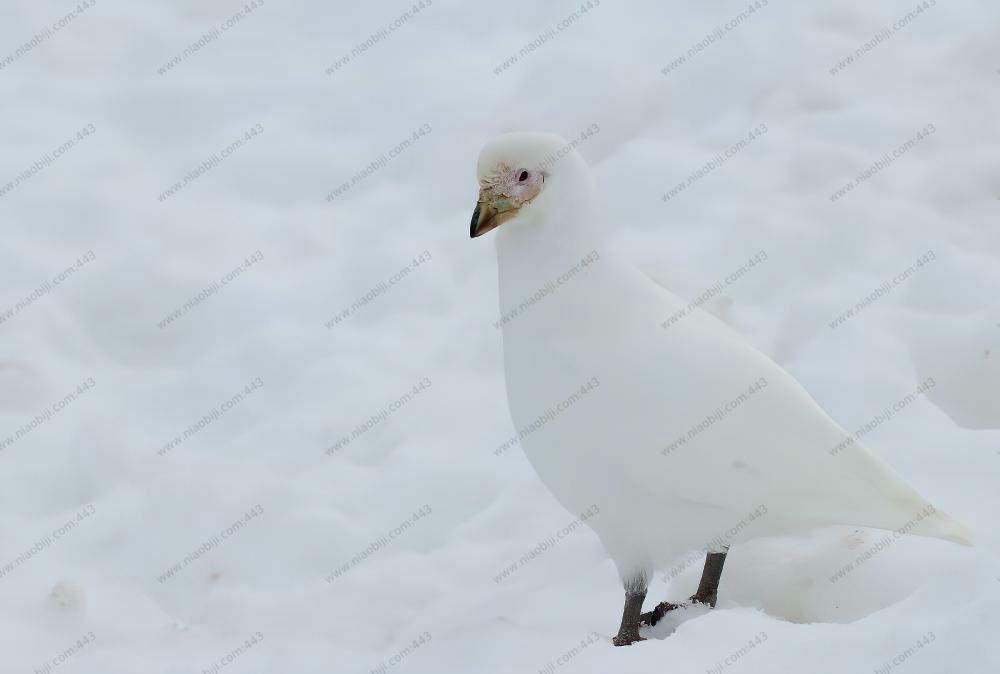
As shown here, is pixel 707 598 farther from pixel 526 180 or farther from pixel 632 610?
pixel 526 180

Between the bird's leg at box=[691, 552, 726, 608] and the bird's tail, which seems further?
the bird's leg at box=[691, 552, 726, 608]

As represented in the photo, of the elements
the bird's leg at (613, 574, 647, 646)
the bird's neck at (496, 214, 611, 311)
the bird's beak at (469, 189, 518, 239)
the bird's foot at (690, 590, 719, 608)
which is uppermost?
the bird's beak at (469, 189, 518, 239)

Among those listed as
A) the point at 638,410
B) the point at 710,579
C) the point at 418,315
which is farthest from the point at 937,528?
the point at 418,315

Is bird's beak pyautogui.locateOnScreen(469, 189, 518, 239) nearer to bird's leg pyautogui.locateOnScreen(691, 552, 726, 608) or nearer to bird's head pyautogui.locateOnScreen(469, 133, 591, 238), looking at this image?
bird's head pyautogui.locateOnScreen(469, 133, 591, 238)

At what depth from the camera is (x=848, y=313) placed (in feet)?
16.2

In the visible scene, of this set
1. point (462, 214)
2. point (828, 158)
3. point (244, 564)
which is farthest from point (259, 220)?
point (828, 158)

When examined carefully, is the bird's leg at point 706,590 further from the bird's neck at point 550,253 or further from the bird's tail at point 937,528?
the bird's neck at point 550,253

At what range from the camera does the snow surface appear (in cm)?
377

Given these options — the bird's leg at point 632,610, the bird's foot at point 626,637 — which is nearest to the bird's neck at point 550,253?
the bird's leg at point 632,610

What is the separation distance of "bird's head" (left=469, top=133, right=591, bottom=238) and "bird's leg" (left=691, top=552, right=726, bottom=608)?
3.48 ft

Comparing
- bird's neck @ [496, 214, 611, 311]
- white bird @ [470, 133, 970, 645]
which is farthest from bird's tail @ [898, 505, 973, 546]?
bird's neck @ [496, 214, 611, 311]

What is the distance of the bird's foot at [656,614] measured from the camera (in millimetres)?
3695

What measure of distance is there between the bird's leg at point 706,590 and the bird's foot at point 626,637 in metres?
0.07

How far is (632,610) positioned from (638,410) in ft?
1.98
